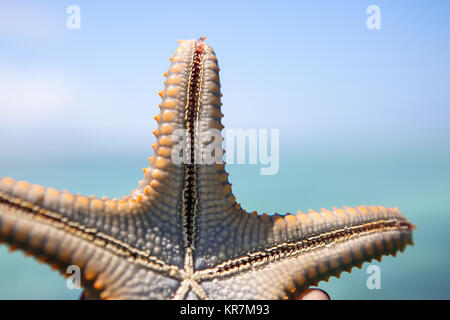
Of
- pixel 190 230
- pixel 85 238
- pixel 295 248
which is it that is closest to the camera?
pixel 85 238

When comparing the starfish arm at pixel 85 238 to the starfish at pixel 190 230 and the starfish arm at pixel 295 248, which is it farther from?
the starfish arm at pixel 295 248

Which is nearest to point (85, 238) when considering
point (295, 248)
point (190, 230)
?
point (190, 230)

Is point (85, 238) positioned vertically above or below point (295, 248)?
above

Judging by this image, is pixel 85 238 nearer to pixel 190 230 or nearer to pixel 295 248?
pixel 190 230

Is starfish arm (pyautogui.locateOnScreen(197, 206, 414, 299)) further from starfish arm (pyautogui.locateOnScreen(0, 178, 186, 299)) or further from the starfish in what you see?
starfish arm (pyautogui.locateOnScreen(0, 178, 186, 299))

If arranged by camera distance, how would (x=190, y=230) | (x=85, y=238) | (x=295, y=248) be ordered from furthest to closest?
(x=295, y=248), (x=190, y=230), (x=85, y=238)

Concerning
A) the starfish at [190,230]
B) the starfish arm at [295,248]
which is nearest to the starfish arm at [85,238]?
the starfish at [190,230]
